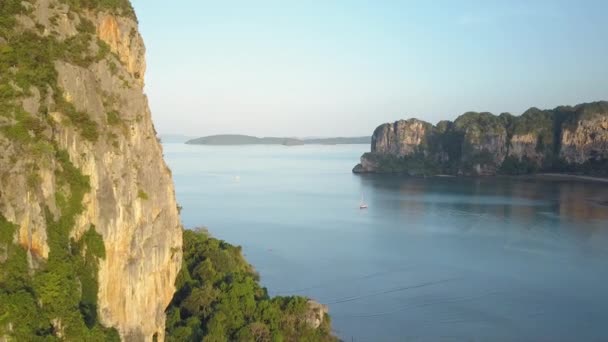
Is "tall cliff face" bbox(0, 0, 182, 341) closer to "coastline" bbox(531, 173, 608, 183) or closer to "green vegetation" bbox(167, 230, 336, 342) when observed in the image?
"green vegetation" bbox(167, 230, 336, 342)

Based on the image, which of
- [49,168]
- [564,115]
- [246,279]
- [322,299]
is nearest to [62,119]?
[49,168]

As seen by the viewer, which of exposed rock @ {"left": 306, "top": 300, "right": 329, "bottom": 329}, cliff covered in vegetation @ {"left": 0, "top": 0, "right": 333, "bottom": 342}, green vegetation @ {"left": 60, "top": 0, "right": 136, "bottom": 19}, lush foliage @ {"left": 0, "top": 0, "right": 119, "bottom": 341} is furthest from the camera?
exposed rock @ {"left": 306, "top": 300, "right": 329, "bottom": 329}

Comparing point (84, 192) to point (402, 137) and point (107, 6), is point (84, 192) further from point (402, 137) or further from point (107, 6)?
point (402, 137)

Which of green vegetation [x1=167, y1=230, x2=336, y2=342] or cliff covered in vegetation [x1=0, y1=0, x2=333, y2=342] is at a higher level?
cliff covered in vegetation [x1=0, y1=0, x2=333, y2=342]

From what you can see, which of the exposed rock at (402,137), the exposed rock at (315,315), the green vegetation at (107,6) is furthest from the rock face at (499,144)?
the green vegetation at (107,6)

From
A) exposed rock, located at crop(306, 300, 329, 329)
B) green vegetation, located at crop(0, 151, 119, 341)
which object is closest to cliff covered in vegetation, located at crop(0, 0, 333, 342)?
green vegetation, located at crop(0, 151, 119, 341)

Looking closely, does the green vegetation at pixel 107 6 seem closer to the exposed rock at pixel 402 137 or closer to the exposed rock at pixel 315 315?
the exposed rock at pixel 315 315

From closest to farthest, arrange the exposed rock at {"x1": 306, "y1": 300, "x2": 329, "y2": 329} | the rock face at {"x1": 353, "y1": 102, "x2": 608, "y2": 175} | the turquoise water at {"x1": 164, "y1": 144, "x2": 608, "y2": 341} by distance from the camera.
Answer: the exposed rock at {"x1": 306, "y1": 300, "x2": 329, "y2": 329}, the turquoise water at {"x1": 164, "y1": 144, "x2": 608, "y2": 341}, the rock face at {"x1": 353, "y1": 102, "x2": 608, "y2": 175}

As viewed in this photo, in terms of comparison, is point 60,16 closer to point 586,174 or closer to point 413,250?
point 413,250
